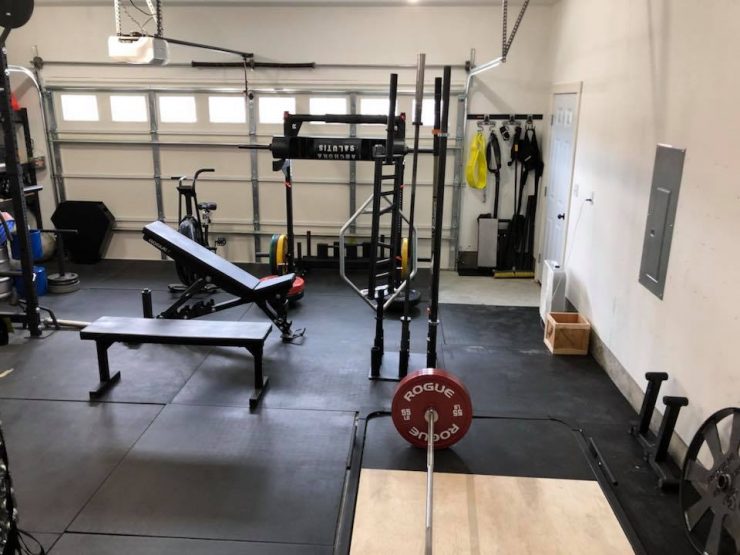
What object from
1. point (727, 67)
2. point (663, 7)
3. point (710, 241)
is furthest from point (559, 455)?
point (663, 7)

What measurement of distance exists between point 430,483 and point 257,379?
189 cm

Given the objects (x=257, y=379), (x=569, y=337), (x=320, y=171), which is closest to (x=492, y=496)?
(x=257, y=379)

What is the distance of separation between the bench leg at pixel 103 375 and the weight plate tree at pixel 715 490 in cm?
368

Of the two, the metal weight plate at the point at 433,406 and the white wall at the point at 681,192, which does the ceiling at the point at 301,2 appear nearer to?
the white wall at the point at 681,192

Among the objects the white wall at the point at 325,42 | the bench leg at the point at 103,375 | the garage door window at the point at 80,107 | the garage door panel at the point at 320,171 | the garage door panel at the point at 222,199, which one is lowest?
the bench leg at the point at 103,375

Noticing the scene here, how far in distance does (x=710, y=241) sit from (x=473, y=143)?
4.35 meters

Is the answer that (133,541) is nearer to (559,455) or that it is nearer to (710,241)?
(559,455)

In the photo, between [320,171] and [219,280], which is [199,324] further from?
[320,171]

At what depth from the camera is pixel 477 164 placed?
703 cm

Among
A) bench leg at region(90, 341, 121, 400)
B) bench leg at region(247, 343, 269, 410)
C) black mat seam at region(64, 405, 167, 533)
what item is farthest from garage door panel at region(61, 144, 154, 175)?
black mat seam at region(64, 405, 167, 533)

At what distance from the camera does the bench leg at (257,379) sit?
3889mm

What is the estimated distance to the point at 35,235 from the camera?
6176 mm

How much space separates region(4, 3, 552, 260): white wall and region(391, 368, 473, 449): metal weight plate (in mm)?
4568

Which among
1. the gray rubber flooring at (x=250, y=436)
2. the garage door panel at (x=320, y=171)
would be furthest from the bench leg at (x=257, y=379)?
the garage door panel at (x=320, y=171)
